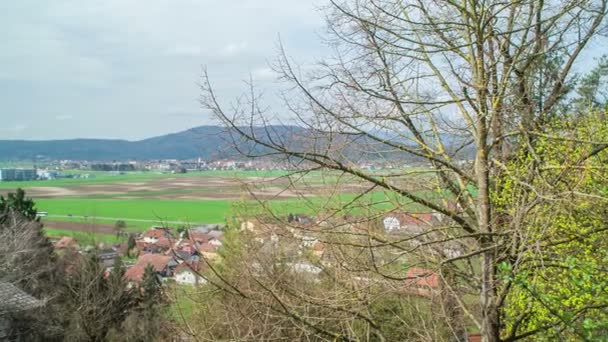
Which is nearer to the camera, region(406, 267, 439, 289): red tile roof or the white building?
region(406, 267, 439, 289): red tile roof

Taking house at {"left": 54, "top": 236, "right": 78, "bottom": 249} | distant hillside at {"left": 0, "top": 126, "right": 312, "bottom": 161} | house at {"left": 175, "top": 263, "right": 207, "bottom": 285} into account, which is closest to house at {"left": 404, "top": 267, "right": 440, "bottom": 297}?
house at {"left": 175, "top": 263, "right": 207, "bottom": 285}

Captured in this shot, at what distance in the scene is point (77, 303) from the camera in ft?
66.0

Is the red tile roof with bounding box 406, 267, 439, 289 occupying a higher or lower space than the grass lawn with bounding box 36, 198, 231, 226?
higher

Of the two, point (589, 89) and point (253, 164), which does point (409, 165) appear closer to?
point (253, 164)

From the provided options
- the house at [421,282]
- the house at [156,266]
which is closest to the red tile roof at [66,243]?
the house at [156,266]

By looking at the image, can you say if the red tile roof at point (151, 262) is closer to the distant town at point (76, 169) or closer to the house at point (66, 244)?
the house at point (66, 244)

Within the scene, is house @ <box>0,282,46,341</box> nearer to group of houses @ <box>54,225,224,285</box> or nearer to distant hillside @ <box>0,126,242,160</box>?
group of houses @ <box>54,225,224,285</box>

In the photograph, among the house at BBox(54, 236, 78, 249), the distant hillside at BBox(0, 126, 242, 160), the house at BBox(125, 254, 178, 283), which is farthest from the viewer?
the distant hillside at BBox(0, 126, 242, 160)

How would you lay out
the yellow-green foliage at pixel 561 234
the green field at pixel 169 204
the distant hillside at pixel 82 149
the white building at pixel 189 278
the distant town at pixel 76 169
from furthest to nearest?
the distant hillside at pixel 82 149 → the distant town at pixel 76 169 → the white building at pixel 189 278 → the green field at pixel 169 204 → the yellow-green foliage at pixel 561 234

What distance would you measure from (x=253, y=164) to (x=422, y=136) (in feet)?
5.06

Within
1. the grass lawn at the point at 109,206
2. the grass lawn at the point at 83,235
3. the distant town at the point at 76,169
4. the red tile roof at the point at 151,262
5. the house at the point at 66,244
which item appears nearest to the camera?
the house at the point at 66,244

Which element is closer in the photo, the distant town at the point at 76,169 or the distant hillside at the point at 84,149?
the distant town at the point at 76,169

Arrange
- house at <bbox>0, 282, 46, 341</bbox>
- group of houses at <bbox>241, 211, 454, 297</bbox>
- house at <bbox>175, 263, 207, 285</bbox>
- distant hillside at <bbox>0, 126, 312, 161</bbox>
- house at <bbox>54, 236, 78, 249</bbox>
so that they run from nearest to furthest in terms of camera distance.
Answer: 1. group of houses at <bbox>241, 211, 454, 297</bbox>
2. house at <bbox>175, 263, 207, 285</bbox>
3. house at <bbox>0, 282, 46, 341</bbox>
4. house at <bbox>54, 236, 78, 249</bbox>
5. distant hillside at <bbox>0, 126, 312, 161</bbox>

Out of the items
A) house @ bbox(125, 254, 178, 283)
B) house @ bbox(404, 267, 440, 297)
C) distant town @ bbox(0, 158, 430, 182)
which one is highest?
house @ bbox(404, 267, 440, 297)
